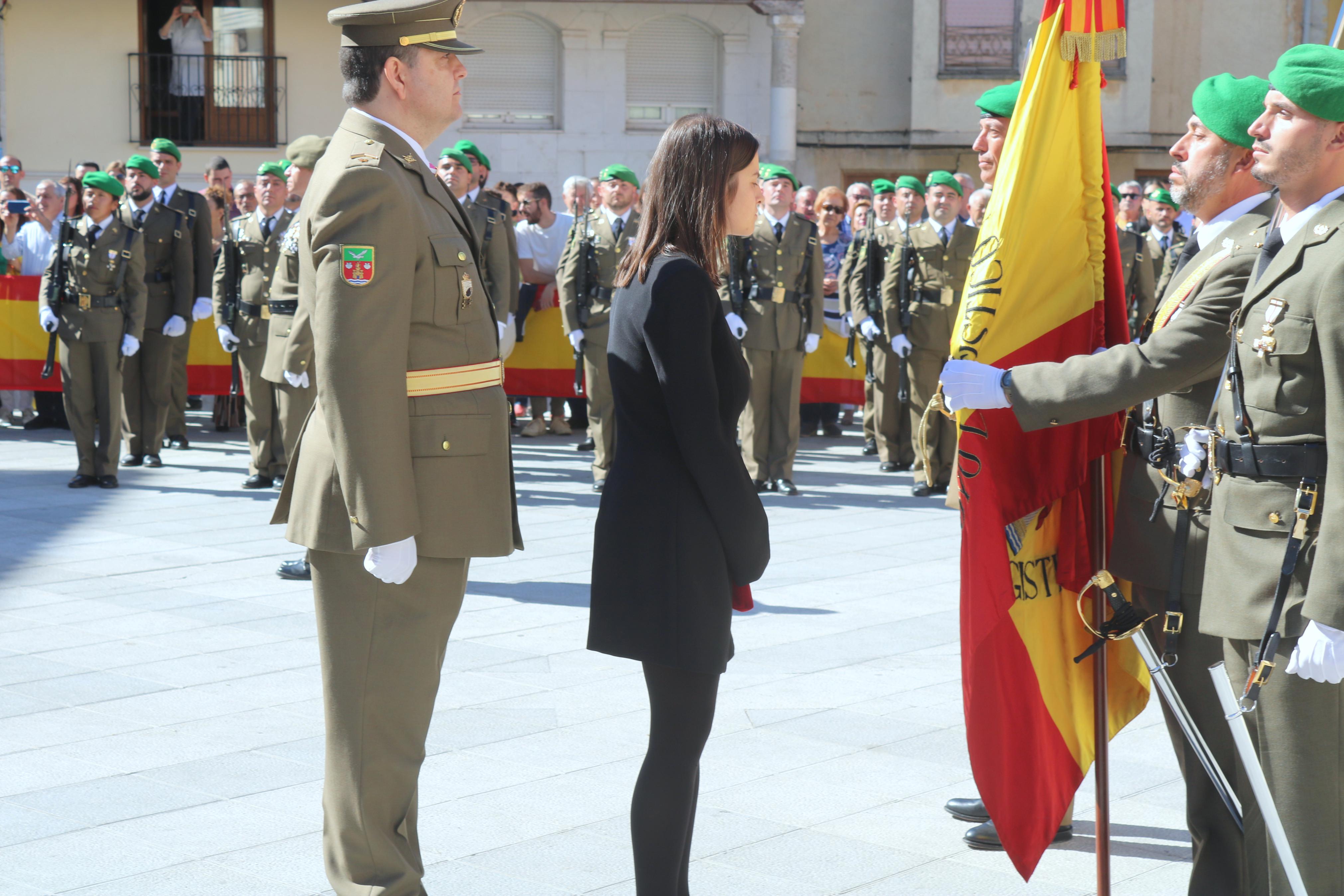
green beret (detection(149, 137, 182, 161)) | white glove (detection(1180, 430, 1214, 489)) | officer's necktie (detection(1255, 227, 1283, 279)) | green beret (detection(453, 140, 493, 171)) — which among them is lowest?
white glove (detection(1180, 430, 1214, 489))

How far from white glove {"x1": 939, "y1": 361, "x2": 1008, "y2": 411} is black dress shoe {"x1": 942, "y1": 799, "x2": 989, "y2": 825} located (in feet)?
4.09

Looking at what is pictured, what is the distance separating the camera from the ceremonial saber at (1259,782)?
2951 mm

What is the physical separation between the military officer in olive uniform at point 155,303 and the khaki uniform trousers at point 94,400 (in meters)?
0.66

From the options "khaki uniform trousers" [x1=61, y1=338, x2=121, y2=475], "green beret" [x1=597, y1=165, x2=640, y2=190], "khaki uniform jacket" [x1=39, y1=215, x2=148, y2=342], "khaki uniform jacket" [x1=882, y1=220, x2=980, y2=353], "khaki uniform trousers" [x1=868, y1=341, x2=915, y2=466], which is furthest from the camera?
"khaki uniform trousers" [x1=868, y1=341, x2=915, y2=466]

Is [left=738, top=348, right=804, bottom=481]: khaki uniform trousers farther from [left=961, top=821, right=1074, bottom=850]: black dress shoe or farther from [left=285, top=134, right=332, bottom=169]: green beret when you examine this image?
[left=961, top=821, right=1074, bottom=850]: black dress shoe

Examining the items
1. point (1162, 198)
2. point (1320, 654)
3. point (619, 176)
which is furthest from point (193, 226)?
point (1320, 654)

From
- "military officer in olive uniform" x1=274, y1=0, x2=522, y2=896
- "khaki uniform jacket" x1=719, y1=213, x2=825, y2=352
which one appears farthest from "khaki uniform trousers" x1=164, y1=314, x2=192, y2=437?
"military officer in olive uniform" x1=274, y1=0, x2=522, y2=896

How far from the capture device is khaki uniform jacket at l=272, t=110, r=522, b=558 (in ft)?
9.73

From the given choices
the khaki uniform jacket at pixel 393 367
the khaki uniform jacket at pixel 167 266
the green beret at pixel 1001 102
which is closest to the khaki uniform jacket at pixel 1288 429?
the green beret at pixel 1001 102

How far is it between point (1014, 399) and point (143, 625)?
4135mm

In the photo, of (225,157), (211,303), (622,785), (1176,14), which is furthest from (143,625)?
(1176,14)

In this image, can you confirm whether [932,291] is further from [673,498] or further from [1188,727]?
[673,498]

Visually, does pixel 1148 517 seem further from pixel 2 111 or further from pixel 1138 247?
pixel 2 111

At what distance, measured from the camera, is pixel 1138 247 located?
37.7ft
